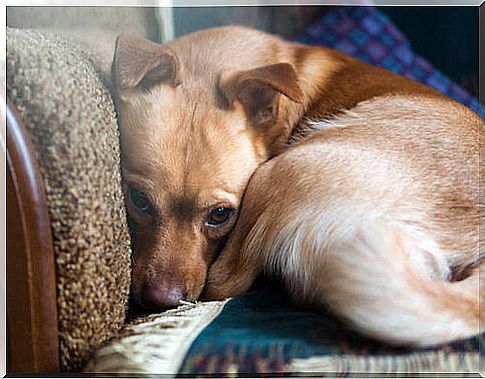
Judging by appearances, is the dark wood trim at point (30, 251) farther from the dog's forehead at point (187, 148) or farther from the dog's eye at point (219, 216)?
the dog's eye at point (219, 216)

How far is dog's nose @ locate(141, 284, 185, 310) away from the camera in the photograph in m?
1.29

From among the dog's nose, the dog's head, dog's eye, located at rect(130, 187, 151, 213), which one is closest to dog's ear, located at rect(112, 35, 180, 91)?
the dog's head

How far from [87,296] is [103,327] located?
0.06 meters

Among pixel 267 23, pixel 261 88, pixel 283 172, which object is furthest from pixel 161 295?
pixel 267 23

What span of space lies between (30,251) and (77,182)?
14 centimetres

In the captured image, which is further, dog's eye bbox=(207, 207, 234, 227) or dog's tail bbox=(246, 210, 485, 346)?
dog's eye bbox=(207, 207, 234, 227)

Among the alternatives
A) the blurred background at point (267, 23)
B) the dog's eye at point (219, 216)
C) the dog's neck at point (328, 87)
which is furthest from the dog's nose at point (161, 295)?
the blurred background at point (267, 23)

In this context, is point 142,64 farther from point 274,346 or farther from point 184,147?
point 274,346

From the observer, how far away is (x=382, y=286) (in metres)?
1.17

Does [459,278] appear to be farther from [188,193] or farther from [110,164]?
[110,164]

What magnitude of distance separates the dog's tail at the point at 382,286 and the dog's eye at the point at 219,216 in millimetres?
132

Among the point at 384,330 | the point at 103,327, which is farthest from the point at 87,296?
the point at 384,330

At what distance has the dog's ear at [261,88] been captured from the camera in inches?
51.9

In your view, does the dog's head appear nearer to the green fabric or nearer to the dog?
the dog
